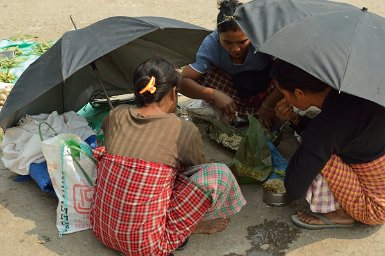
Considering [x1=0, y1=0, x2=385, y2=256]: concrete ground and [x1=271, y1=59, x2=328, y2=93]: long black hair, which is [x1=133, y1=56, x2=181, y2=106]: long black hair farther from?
[x1=0, y1=0, x2=385, y2=256]: concrete ground

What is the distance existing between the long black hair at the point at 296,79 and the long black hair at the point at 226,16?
713mm

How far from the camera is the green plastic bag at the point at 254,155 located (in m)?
3.31

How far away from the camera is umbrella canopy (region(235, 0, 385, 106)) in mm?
2252

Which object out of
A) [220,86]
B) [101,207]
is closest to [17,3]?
[220,86]

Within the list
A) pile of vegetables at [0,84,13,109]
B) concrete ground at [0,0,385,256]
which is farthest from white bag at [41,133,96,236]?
pile of vegetables at [0,84,13,109]

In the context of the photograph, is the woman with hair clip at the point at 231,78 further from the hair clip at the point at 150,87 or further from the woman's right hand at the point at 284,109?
the hair clip at the point at 150,87

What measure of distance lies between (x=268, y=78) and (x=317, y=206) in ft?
3.93

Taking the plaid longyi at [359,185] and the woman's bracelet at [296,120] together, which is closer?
the plaid longyi at [359,185]

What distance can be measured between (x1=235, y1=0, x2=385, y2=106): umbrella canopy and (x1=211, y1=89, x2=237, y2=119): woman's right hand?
1.02m

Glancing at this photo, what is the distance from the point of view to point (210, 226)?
9.84ft

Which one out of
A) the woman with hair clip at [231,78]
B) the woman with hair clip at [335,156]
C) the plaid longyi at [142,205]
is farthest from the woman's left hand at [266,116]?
the plaid longyi at [142,205]

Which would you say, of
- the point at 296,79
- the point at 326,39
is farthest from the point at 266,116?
the point at 326,39

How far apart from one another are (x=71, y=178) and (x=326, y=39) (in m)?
1.63

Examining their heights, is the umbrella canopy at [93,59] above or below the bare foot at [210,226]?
above
